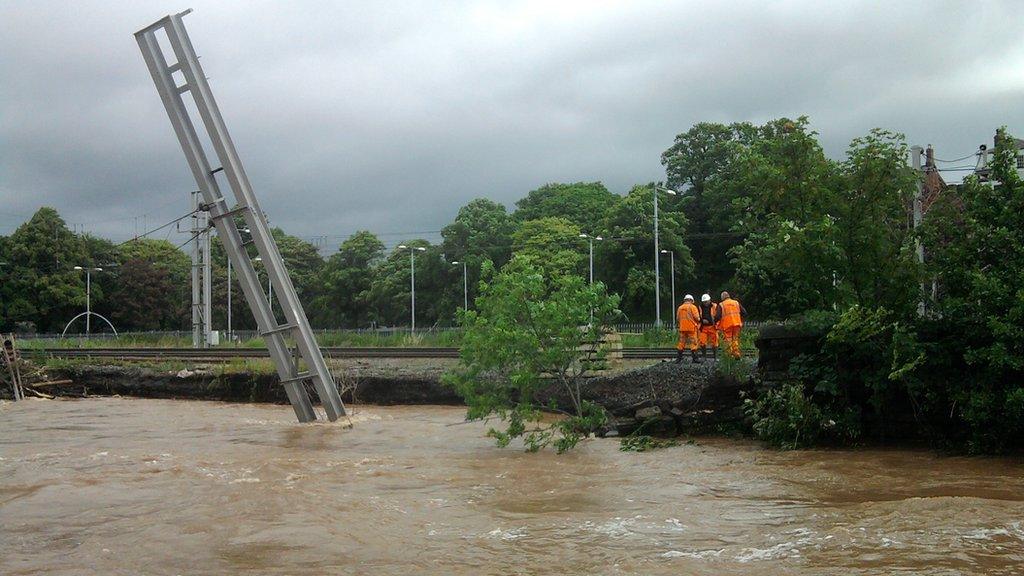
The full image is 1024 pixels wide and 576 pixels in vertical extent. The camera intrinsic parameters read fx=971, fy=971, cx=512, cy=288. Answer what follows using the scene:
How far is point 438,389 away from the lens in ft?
78.8

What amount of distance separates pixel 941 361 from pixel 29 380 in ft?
89.1

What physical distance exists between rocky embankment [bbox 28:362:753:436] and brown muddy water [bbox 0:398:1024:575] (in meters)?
0.89

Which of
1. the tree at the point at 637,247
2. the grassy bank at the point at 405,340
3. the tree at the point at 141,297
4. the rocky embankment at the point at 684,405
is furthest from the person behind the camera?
the tree at the point at 141,297

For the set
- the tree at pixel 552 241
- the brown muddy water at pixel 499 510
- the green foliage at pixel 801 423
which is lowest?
the brown muddy water at pixel 499 510

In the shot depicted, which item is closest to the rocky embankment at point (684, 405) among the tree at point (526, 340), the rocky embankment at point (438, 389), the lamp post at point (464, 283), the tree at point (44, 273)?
the rocky embankment at point (438, 389)

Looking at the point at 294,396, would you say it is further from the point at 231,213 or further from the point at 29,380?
the point at 29,380

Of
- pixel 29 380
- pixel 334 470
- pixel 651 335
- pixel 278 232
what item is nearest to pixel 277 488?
pixel 334 470

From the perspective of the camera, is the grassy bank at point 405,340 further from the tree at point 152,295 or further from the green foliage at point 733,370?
the tree at point 152,295

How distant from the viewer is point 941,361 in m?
13.2

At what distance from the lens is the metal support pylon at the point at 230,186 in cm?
1919

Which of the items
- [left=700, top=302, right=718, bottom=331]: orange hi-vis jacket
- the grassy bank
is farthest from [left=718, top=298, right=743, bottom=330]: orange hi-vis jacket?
the grassy bank

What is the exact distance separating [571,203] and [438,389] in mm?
59977

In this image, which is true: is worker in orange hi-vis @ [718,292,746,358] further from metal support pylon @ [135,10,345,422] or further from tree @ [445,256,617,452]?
metal support pylon @ [135,10,345,422]

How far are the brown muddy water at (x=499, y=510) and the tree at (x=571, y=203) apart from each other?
61963mm
